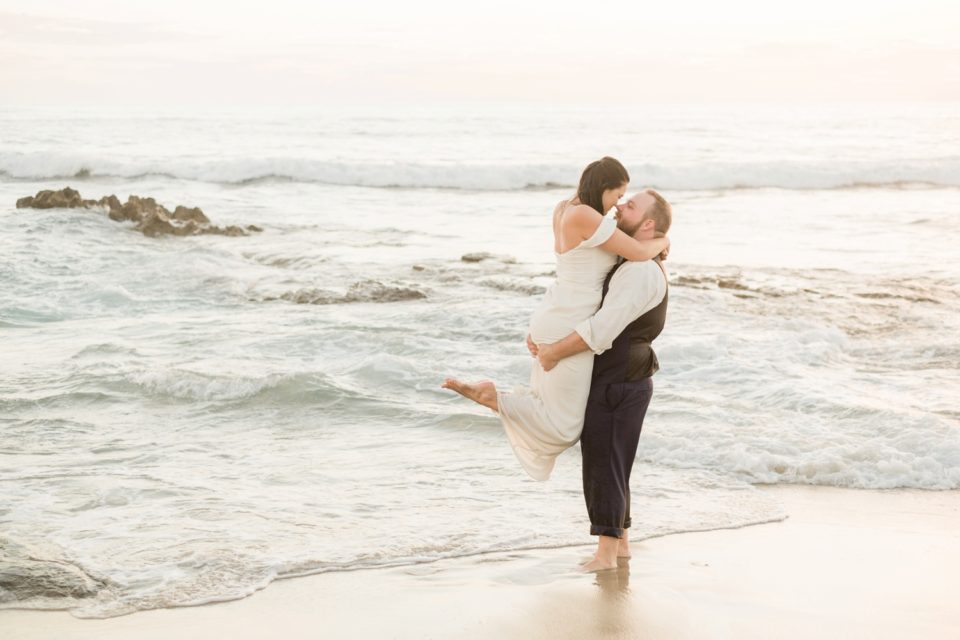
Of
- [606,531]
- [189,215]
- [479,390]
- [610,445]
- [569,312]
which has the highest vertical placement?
[189,215]

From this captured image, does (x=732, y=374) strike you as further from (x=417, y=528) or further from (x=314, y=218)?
(x=314, y=218)

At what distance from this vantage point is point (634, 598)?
442 centimetres

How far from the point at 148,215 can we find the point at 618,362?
15.9 m

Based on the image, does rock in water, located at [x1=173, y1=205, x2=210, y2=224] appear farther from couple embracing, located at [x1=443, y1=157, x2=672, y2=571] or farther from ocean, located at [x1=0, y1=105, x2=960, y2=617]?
couple embracing, located at [x1=443, y1=157, x2=672, y2=571]

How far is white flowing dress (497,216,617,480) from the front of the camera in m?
4.54

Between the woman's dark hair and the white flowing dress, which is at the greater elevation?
the woman's dark hair

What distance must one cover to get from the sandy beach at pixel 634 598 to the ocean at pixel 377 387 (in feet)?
0.66

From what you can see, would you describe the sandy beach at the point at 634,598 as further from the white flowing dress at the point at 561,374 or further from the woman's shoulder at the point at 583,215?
the woman's shoulder at the point at 583,215

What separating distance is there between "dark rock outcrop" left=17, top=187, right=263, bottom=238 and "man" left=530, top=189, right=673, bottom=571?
15.0 meters

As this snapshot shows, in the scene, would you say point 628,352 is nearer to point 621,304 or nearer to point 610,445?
point 621,304

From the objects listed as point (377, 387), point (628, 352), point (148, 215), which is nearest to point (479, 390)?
→ point (628, 352)

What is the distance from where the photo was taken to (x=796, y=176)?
34.2m

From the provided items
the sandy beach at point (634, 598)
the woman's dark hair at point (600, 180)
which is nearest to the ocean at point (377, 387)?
the sandy beach at point (634, 598)

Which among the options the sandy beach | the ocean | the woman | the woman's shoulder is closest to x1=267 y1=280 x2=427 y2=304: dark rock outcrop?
the ocean
